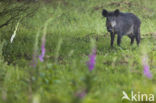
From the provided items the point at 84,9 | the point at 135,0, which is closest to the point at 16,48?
the point at 84,9

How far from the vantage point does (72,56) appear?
8234 millimetres

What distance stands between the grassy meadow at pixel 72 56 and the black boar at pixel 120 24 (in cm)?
42

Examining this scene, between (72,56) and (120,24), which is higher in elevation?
(120,24)

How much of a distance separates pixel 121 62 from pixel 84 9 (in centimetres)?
1285

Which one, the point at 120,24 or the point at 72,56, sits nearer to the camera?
the point at 72,56

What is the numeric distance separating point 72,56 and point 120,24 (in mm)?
2473

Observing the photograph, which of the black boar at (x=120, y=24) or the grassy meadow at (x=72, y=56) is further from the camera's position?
the black boar at (x=120, y=24)

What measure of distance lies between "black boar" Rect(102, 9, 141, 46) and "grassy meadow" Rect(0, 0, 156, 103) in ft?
1.36

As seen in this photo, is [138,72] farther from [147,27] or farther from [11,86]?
[147,27]

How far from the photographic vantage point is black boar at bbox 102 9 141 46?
30.1ft

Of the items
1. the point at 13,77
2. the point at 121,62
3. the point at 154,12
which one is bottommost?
the point at 154,12

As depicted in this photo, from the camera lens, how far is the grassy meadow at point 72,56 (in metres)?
3.38

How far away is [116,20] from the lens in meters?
9.68

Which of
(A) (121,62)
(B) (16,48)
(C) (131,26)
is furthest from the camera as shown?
(C) (131,26)
